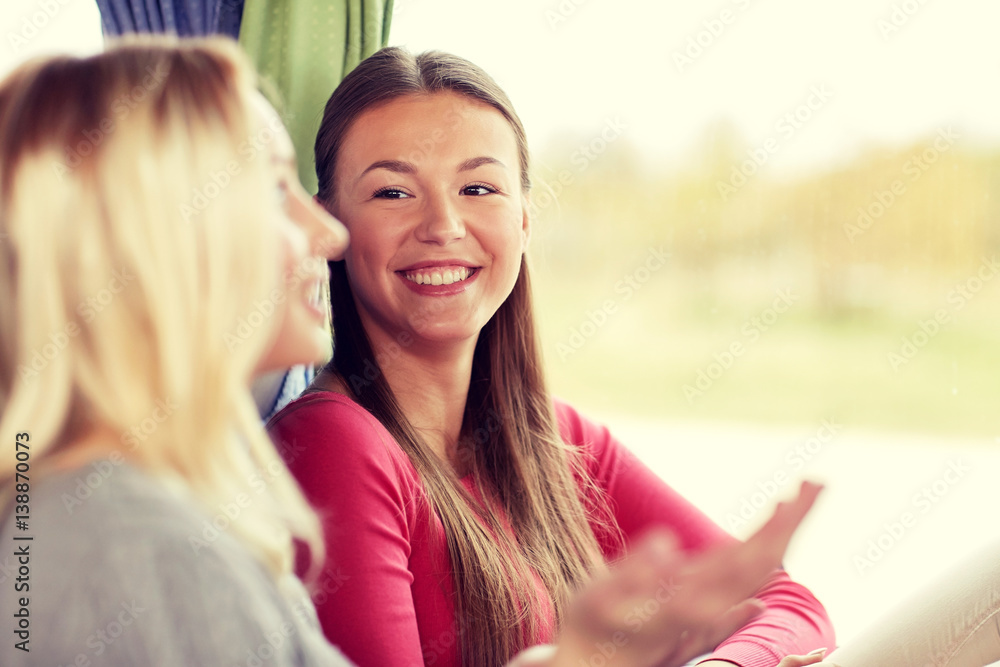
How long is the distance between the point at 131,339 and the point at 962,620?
106 cm

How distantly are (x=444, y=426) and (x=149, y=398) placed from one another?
26.3 inches

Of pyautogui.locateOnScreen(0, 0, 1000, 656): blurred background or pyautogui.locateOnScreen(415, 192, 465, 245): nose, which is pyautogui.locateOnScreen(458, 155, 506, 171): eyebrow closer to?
pyautogui.locateOnScreen(415, 192, 465, 245): nose

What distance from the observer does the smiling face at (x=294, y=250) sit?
0.70 metres

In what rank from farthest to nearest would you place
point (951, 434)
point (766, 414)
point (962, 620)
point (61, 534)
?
1. point (766, 414)
2. point (951, 434)
3. point (962, 620)
4. point (61, 534)

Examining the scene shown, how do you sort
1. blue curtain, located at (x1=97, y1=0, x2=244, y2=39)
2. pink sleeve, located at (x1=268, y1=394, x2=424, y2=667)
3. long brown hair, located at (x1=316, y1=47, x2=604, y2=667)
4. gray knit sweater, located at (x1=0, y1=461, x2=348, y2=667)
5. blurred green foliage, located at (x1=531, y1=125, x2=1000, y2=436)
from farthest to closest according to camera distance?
blurred green foliage, located at (x1=531, y1=125, x2=1000, y2=436) → blue curtain, located at (x1=97, y1=0, x2=244, y2=39) → long brown hair, located at (x1=316, y1=47, x2=604, y2=667) → pink sleeve, located at (x1=268, y1=394, x2=424, y2=667) → gray knit sweater, located at (x1=0, y1=461, x2=348, y2=667)

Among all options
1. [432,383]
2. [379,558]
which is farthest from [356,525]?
[432,383]

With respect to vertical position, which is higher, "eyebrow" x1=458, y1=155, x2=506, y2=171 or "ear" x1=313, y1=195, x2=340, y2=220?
"eyebrow" x1=458, y1=155, x2=506, y2=171

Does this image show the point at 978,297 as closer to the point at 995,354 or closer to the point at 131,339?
the point at 995,354

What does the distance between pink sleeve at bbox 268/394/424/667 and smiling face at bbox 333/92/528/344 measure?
19cm

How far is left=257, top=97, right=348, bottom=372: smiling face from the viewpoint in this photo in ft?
2.30

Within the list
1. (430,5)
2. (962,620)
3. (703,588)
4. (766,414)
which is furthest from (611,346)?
(703,588)

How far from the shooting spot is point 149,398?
61 centimetres

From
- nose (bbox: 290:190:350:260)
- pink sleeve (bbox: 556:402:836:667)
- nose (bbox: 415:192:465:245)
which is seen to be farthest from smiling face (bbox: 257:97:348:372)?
pink sleeve (bbox: 556:402:836:667)

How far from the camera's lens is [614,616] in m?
0.57
